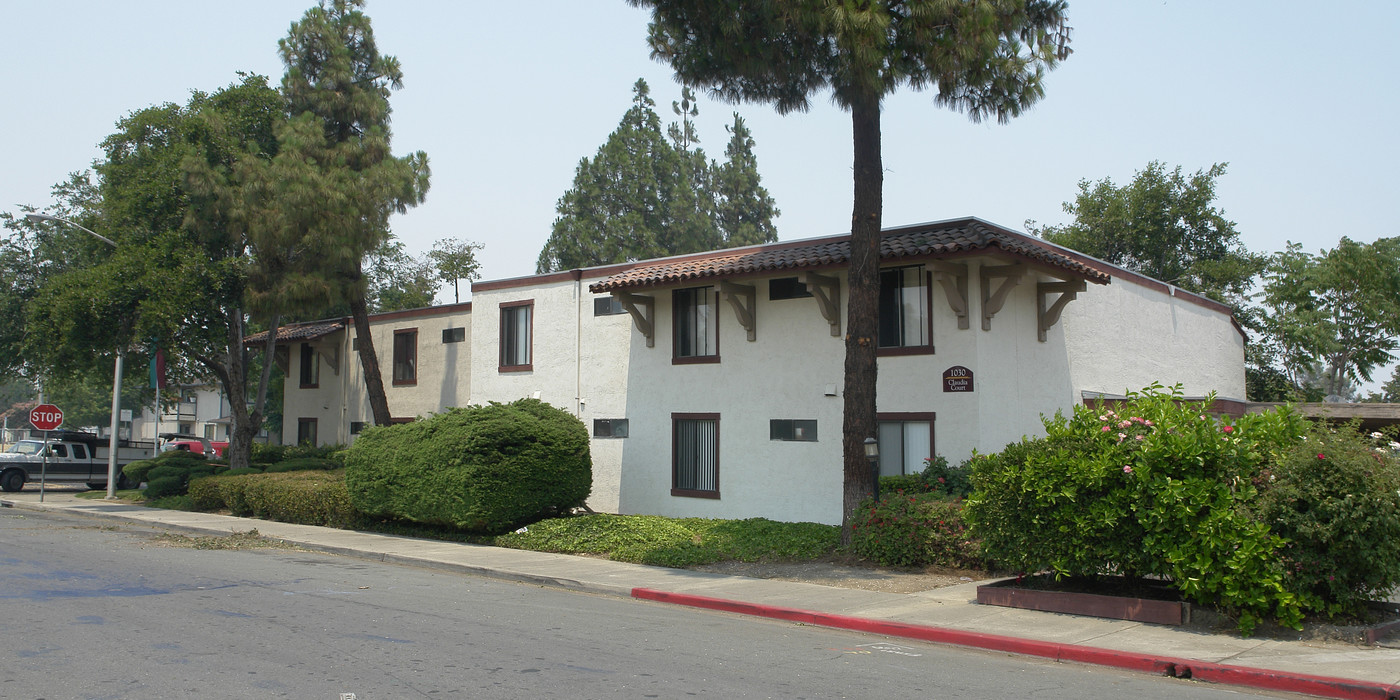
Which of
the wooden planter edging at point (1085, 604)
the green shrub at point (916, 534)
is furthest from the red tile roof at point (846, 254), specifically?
the wooden planter edging at point (1085, 604)

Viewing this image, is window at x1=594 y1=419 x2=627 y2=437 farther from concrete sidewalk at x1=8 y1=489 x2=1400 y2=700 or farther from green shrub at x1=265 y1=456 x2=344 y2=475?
green shrub at x1=265 y1=456 x2=344 y2=475

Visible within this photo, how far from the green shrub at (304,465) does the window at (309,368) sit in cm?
540

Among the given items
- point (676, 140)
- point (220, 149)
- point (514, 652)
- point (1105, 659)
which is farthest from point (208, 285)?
point (676, 140)

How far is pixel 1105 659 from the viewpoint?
29.7 ft

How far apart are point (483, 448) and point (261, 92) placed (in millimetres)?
16996

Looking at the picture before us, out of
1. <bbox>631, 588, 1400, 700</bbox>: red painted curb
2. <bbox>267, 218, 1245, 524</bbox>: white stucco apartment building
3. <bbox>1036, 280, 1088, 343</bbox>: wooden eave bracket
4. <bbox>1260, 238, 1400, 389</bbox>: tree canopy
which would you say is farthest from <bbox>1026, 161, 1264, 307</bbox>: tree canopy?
<bbox>631, 588, 1400, 700</bbox>: red painted curb

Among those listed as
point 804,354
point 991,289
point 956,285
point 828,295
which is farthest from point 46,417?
point 991,289

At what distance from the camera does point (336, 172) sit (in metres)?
26.8

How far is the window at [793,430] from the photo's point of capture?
18.2 metres

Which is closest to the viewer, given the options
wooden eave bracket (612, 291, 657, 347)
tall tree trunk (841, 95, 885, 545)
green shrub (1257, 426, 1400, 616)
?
green shrub (1257, 426, 1400, 616)

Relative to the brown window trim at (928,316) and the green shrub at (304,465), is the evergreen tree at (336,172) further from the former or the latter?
the brown window trim at (928,316)

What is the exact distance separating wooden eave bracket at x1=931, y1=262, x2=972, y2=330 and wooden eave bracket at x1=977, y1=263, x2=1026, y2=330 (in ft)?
1.15

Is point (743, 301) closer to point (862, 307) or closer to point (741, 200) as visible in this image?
point (862, 307)

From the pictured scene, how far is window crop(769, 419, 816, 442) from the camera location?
18.2m
